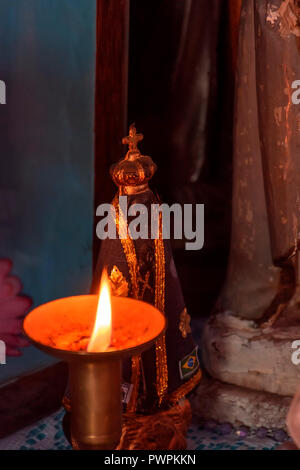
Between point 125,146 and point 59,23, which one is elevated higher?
point 59,23

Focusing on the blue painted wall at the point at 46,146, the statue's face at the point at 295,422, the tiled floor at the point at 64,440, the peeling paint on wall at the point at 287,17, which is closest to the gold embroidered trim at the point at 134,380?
the tiled floor at the point at 64,440

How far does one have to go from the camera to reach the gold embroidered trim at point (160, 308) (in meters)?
1.48

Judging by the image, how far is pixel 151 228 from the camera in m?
1.47

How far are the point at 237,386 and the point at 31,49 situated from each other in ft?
3.93

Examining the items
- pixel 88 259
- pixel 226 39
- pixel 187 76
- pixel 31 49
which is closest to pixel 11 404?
pixel 88 259

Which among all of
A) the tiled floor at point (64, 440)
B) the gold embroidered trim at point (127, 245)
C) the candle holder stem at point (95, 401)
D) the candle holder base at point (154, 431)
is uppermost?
the gold embroidered trim at point (127, 245)

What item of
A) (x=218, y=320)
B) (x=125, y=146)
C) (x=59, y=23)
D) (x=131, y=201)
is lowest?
(x=218, y=320)

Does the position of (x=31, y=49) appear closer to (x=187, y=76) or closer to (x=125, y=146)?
(x=125, y=146)

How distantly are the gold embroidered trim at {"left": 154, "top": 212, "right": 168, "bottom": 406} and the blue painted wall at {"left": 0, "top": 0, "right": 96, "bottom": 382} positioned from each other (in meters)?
0.42

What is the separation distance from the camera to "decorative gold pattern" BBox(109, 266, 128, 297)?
145 centimetres

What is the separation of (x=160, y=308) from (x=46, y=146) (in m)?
0.60

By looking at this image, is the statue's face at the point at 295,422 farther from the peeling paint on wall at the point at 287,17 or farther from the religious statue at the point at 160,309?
the peeling paint on wall at the point at 287,17

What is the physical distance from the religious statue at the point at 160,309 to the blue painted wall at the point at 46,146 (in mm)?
301
